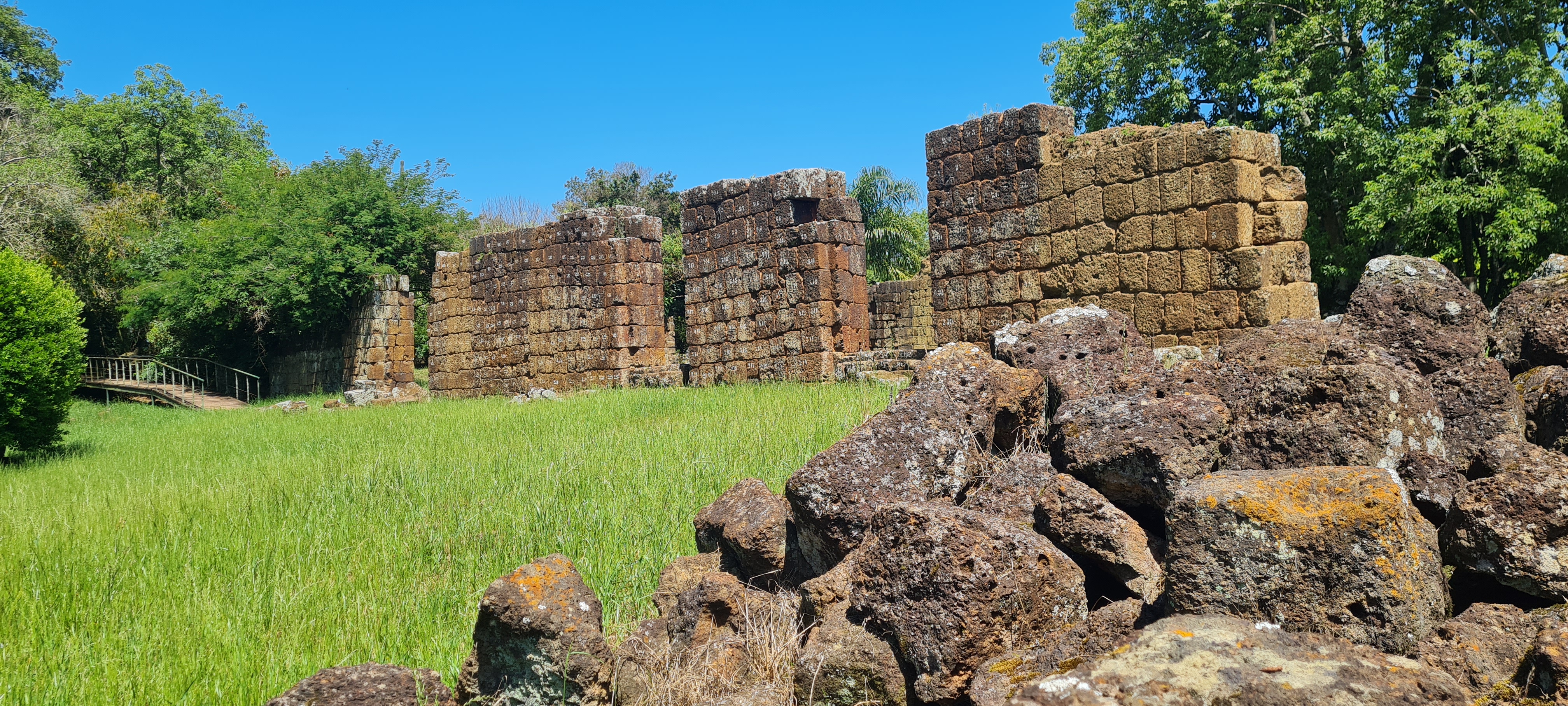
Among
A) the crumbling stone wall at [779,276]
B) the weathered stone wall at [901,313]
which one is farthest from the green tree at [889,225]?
the crumbling stone wall at [779,276]

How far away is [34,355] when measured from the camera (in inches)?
422

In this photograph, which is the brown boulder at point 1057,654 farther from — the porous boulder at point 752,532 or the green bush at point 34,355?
the green bush at point 34,355

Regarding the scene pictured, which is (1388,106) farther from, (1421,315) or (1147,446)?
(1147,446)

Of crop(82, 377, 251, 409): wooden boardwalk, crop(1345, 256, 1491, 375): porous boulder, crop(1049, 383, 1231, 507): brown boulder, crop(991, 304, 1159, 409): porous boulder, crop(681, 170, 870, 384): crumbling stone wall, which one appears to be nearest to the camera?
crop(1049, 383, 1231, 507): brown boulder

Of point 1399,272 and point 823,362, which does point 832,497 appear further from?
point 823,362

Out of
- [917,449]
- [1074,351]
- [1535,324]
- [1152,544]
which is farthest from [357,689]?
[1535,324]

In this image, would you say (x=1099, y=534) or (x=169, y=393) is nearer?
(x=1099, y=534)

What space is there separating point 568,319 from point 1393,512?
1526cm

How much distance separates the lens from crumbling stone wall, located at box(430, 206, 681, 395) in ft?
52.7

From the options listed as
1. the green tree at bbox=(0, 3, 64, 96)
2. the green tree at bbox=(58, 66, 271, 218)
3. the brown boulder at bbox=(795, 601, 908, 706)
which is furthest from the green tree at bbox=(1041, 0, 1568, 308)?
the green tree at bbox=(0, 3, 64, 96)

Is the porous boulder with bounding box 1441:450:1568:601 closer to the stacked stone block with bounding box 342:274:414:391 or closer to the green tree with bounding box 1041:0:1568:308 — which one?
the green tree with bounding box 1041:0:1568:308

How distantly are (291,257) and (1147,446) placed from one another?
71.8 ft

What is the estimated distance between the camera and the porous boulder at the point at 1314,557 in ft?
8.16

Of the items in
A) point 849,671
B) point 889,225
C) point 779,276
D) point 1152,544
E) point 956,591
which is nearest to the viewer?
point 956,591
